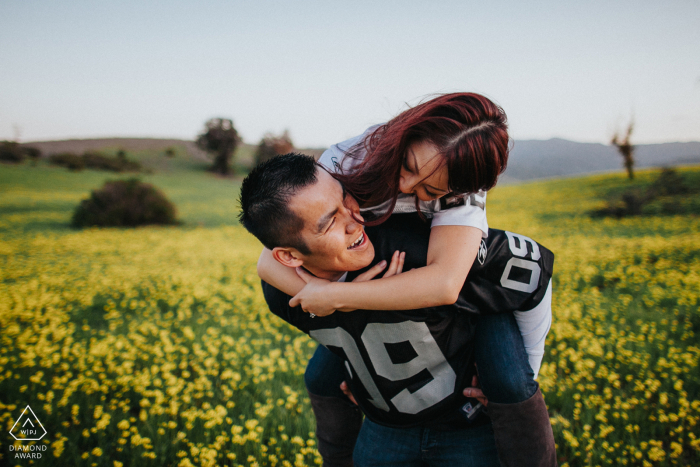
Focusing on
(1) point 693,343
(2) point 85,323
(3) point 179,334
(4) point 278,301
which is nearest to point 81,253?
(2) point 85,323

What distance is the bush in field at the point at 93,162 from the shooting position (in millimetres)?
42000

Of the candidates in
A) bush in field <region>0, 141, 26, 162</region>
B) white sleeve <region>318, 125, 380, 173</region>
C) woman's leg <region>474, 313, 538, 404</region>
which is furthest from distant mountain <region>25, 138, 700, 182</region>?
woman's leg <region>474, 313, 538, 404</region>

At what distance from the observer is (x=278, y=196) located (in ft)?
4.90

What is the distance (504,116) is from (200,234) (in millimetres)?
14037

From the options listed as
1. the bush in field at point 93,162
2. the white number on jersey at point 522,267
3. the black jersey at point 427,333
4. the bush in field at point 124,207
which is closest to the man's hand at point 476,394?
the black jersey at point 427,333

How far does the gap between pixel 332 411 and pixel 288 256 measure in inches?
36.7

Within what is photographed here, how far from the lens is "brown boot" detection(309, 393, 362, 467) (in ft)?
6.48

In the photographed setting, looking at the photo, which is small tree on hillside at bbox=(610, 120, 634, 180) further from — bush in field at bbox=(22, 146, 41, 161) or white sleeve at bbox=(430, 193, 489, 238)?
bush in field at bbox=(22, 146, 41, 161)

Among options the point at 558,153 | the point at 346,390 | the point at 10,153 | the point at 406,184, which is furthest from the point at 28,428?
the point at 558,153

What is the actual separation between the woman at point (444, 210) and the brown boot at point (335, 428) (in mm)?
722

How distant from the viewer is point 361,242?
162 cm

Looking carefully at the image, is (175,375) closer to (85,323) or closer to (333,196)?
(85,323)

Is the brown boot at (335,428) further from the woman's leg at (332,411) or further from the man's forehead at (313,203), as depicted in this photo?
the man's forehead at (313,203)

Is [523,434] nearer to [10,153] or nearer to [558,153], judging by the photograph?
[10,153]
